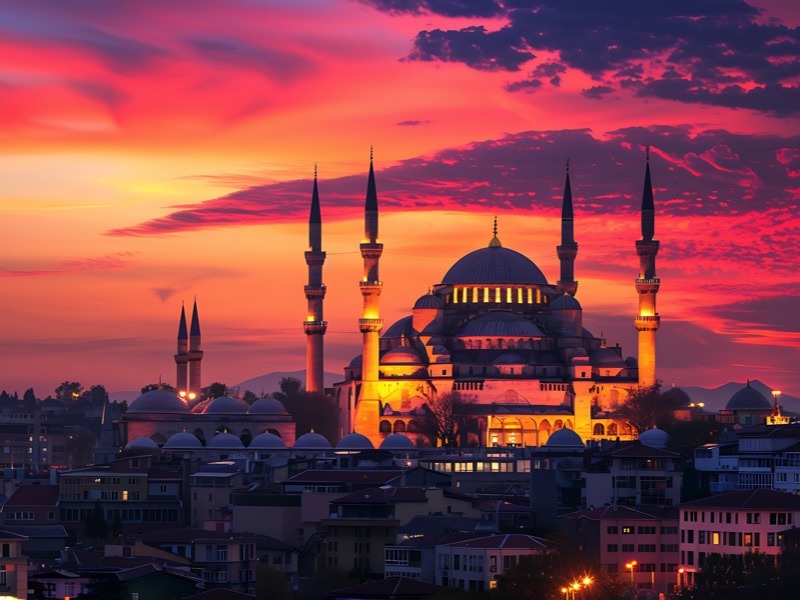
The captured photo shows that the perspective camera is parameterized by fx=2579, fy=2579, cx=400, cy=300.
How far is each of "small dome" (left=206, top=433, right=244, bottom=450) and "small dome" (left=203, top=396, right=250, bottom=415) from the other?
30.0 feet

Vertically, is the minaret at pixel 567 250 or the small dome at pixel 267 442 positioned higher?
the minaret at pixel 567 250

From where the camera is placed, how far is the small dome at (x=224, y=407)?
129625 millimetres

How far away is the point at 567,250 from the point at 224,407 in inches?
777

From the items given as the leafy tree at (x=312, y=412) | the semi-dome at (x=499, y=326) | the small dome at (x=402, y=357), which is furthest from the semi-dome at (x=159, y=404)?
the semi-dome at (x=499, y=326)

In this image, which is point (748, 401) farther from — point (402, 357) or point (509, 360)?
point (402, 357)

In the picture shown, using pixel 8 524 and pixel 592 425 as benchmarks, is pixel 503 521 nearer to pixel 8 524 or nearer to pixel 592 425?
pixel 8 524

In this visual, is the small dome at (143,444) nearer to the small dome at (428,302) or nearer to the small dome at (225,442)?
the small dome at (225,442)

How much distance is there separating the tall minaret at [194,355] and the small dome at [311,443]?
2664 centimetres

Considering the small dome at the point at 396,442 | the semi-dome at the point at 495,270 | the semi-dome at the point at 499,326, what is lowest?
the small dome at the point at 396,442

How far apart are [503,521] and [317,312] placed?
50278 millimetres

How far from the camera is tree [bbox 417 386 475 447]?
122 meters

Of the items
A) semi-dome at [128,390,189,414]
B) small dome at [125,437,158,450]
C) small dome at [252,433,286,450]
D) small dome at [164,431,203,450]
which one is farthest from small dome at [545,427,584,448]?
semi-dome at [128,390,189,414]

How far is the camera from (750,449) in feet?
275

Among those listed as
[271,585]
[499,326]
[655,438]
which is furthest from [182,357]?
[271,585]
